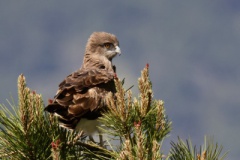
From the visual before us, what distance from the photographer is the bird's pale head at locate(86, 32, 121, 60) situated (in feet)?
40.6

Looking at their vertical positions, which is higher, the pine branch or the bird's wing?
the bird's wing

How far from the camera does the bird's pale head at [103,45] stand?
1239 cm

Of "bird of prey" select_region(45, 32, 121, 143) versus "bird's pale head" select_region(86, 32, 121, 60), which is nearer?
"bird of prey" select_region(45, 32, 121, 143)

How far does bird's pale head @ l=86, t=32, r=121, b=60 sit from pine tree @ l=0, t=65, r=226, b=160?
705 cm

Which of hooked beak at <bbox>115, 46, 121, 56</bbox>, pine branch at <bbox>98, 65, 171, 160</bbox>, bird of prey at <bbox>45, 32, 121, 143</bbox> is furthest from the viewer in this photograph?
hooked beak at <bbox>115, 46, 121, 56</bbox>

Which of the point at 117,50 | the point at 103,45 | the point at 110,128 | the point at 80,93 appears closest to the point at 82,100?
the point at 80,93

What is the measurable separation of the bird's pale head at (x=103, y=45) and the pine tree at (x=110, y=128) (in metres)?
7.05

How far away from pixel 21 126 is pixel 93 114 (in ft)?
7.12

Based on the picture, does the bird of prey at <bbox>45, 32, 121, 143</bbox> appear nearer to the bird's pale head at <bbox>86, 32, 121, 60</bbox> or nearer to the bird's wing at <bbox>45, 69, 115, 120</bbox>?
the bird's wing at <bbox>45, 69, 115, 120</bbox>

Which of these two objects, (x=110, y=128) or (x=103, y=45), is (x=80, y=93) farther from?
(x=103, y=45)

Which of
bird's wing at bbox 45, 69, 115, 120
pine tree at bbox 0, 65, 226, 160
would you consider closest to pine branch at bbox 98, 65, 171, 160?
pine tree at bbox 0, 65, 226, 160

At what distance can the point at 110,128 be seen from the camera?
4832 millimetres

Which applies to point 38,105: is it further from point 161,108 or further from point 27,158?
point 161,108

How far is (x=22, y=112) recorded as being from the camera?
4543mm
